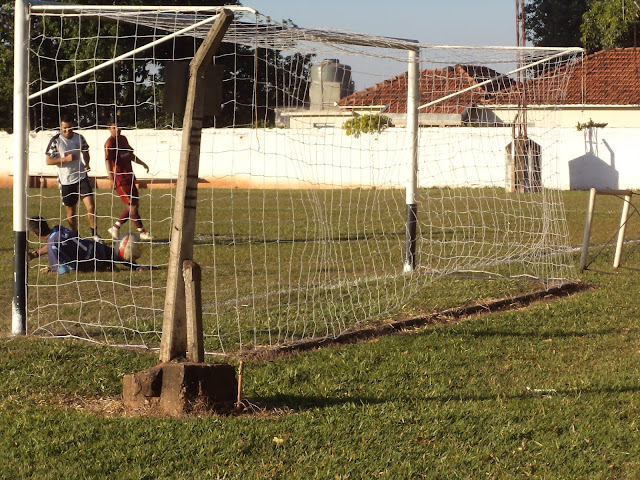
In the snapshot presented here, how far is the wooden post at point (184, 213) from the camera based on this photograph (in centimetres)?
503

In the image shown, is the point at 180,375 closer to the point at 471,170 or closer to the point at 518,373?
the point at 518,373

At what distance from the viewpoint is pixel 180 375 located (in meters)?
4.86

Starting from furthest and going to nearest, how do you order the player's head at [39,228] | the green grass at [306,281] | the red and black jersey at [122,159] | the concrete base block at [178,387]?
the red and black jersey at [122,159] → the player's head at [39,228] → the green grass at [306,281] → the concrete base block at [178,387]

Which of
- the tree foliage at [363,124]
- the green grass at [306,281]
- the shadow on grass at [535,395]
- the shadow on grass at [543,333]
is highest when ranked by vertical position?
the tree foliage at [363,124]

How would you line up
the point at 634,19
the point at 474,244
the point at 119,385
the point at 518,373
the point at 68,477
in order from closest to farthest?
the point at 68,477 < the point at 119,385 < the point at 518,373 < the point at 474,244 < the point at 634,19

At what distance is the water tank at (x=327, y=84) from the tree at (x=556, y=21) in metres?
51.6

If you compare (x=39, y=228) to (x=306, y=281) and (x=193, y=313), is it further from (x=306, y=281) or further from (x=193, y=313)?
(x=193, y=313)

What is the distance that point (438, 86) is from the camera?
14477 mm

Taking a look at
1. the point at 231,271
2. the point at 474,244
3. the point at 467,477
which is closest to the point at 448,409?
the point at 467,477

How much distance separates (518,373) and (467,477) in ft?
6.45

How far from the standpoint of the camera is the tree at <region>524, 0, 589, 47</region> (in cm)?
5812

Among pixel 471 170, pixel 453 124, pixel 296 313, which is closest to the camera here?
pixel 296 313

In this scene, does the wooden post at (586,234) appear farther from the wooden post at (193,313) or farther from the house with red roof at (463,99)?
the wooden post at (193,313)

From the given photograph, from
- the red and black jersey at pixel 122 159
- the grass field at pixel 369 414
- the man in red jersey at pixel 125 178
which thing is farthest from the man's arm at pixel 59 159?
the grass field at pixel 369 414
